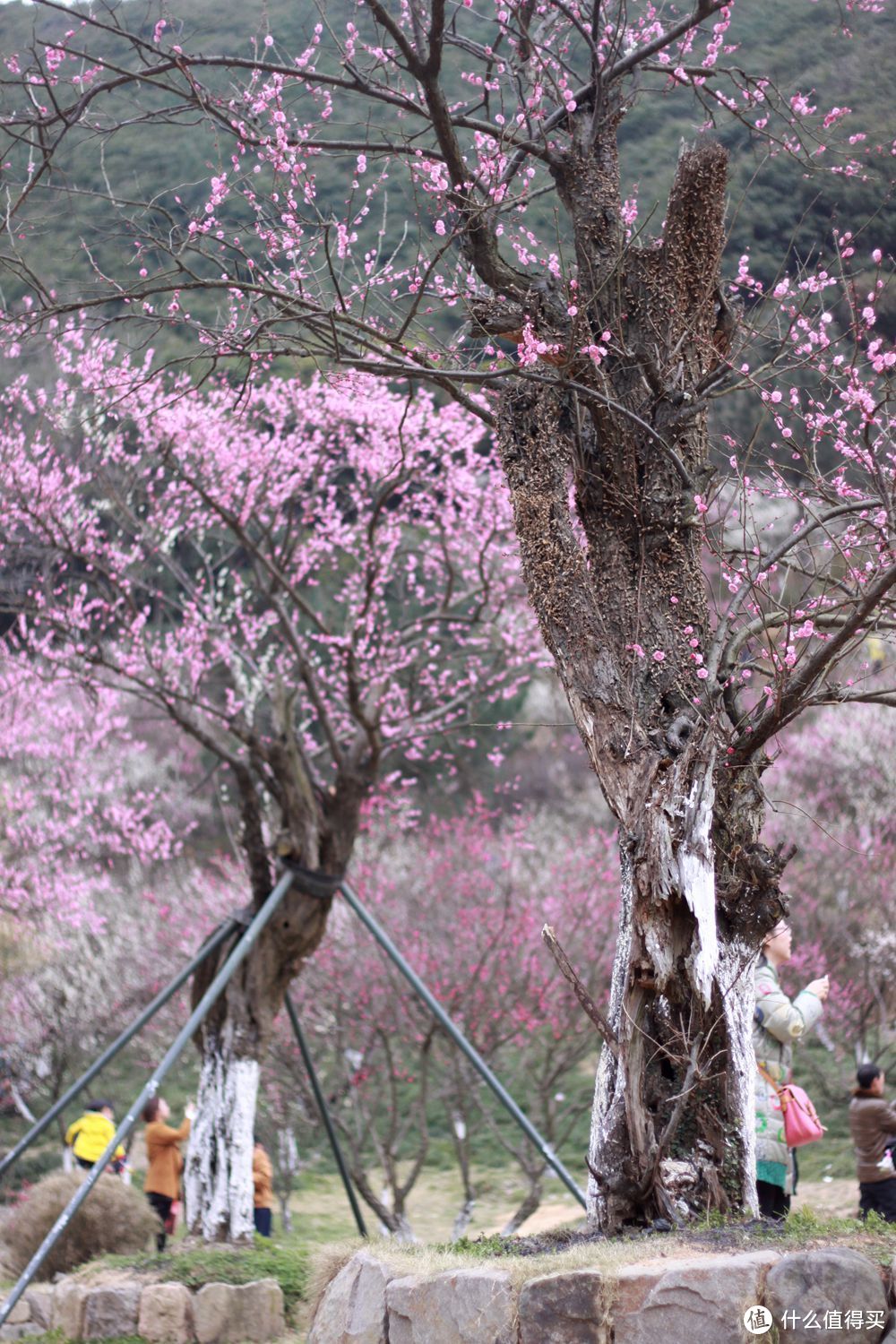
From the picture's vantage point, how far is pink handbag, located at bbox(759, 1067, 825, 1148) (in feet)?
14.8

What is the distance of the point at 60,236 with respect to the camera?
10.4m

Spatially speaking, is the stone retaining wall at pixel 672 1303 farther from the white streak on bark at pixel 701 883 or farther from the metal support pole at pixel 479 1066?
the metal support pole at pixel 479 1066

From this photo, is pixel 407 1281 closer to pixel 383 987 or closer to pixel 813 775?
pixel 383 987

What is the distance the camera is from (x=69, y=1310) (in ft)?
19.3

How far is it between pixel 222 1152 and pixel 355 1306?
127 inches

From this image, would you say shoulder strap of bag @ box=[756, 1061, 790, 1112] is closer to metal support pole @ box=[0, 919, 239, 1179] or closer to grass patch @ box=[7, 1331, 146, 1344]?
grass patch @ box=[7, 1331, 146, 1344]

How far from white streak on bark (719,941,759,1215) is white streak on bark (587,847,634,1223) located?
0.33 m

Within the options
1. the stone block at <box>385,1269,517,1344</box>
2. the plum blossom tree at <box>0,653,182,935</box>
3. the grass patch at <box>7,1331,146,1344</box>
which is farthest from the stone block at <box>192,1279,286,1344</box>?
the plum blossom tree at <box>0,653,182,935</box>

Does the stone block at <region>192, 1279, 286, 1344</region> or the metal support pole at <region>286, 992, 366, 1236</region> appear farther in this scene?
the metal support pole at <region>286, 992, 366, 1236</region>

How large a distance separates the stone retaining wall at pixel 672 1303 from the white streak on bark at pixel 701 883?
899mm

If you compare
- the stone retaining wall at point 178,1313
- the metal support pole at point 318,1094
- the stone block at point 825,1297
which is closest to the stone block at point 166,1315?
the stone retaining wall at point 178,1313

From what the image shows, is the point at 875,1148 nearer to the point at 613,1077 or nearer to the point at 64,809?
the point at 613,1077

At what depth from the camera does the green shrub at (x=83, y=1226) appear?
294 inches

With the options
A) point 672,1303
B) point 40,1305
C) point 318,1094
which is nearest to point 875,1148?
point 672,1303
